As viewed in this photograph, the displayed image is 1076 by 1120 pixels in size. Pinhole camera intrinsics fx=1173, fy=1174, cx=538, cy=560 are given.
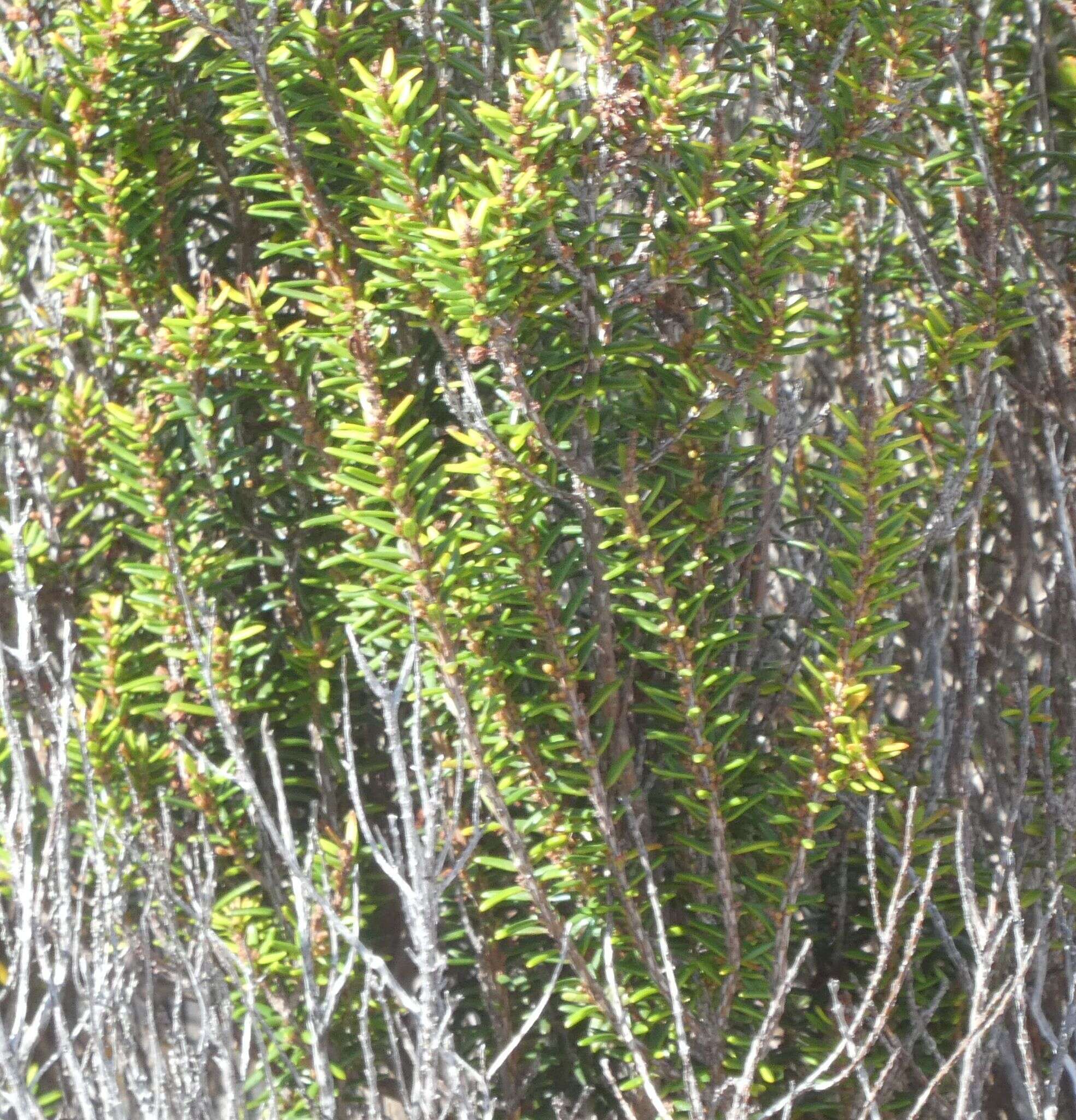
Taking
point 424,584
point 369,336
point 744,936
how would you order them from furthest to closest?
point 744,936, point 369,336, point 424,584

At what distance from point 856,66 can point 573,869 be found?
1.27m

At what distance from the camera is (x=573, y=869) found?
1.80 meters

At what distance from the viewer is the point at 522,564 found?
169 cm

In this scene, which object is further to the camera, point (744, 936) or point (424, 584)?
point (744, 936)

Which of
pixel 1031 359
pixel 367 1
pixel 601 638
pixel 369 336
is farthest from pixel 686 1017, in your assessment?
pixel 367 1

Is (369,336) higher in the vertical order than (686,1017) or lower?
higher

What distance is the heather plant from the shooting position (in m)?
1.62

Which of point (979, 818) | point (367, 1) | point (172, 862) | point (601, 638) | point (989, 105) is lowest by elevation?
point (979, 818)

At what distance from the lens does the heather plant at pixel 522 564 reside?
5.32 ft

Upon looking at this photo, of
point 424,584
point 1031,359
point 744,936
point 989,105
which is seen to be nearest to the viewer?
point 424,584

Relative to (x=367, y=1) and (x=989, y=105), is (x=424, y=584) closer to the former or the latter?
(x=367, y=1)

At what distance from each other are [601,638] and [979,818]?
1.14 metres

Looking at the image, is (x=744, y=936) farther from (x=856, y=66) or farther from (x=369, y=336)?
(x=856, y=66)

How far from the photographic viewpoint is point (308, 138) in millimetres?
1717
